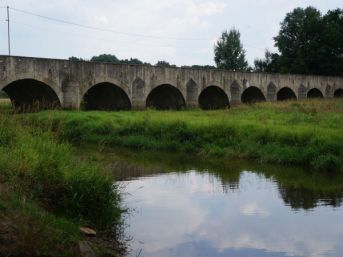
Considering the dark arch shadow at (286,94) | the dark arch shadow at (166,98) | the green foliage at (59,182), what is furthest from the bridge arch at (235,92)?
the green foliage at (59,182)

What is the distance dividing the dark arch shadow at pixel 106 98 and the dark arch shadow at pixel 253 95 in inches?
490

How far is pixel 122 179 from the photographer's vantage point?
37.4 ft

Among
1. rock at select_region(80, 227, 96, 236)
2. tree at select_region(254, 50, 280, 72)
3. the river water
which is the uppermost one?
tree at select_region(254, 50, 280, 72)

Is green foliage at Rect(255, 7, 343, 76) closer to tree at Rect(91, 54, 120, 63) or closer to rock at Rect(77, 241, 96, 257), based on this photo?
tree at Rect(91, 54, 120, 63)

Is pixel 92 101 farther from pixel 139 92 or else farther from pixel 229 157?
pixel 229 157

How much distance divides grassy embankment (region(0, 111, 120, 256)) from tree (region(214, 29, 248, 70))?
54.1m

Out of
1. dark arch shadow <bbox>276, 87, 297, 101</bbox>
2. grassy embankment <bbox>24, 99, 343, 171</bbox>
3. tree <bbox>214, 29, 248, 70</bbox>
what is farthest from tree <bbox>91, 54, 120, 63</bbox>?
grassy embankment <bbox>24, 99, 343, 171</bbox>

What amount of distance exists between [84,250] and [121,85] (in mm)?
20229

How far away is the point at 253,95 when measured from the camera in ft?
125

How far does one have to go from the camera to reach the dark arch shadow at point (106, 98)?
26500 millimetres

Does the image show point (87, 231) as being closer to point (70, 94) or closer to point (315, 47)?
point (70, 94)

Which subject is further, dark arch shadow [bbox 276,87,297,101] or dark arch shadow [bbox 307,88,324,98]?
dark arch shadow [bbox 307,88,324,98]

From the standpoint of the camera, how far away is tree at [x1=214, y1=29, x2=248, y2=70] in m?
61.1

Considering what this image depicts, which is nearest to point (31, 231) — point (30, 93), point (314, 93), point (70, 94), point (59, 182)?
point (59, 182)
